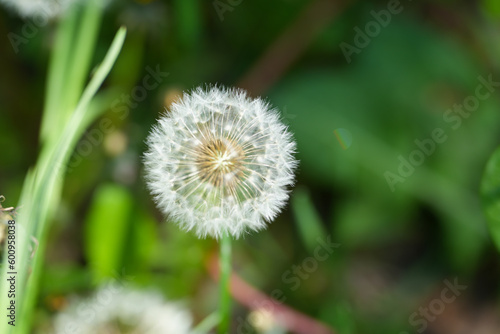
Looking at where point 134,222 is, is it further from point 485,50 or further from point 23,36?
point 485,50

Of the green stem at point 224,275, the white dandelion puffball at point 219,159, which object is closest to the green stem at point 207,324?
the green stem at point 224,275

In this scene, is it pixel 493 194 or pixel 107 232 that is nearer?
pixel 493 194
